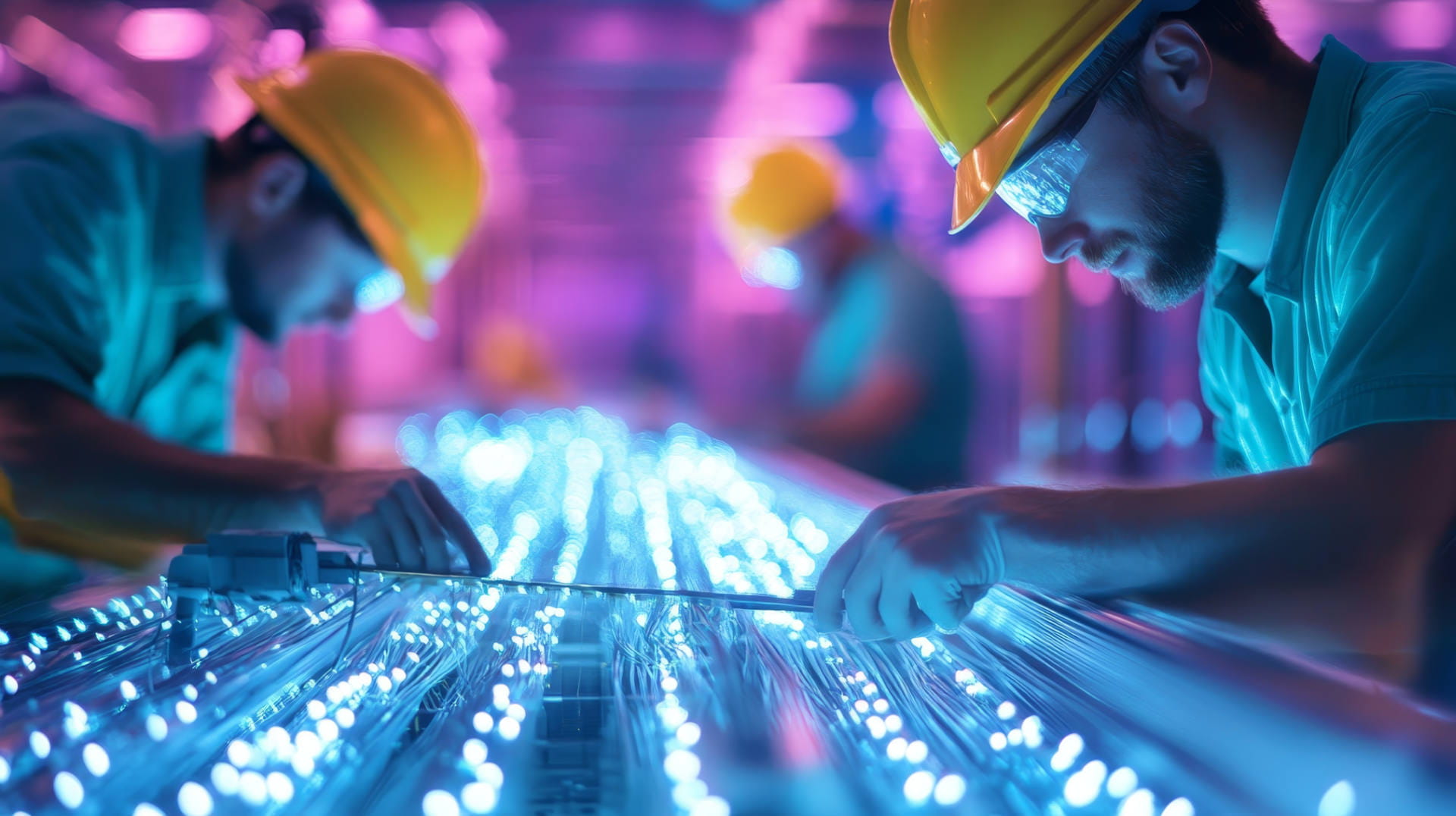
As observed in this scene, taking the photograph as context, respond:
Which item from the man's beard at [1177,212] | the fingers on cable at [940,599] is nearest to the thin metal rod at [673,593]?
the fingers on cable at [940,599]

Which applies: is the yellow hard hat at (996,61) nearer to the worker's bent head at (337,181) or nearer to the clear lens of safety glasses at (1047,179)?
the clear lens of safety glasses at (1047,179)

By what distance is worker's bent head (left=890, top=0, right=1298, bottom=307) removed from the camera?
3.95ft

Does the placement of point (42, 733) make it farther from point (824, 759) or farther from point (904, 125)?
point (904, 125)

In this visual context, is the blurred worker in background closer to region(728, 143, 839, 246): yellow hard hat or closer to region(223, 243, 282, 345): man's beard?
region(728, 143, 839, 246): yellow hard hat

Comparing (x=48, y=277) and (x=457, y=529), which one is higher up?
(x=48, y=277)

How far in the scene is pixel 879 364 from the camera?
9.73ft

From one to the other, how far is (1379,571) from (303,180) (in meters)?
2.14

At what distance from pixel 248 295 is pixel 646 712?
173cm

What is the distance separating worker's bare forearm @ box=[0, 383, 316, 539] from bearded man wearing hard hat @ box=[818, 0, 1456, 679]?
37.9 inches

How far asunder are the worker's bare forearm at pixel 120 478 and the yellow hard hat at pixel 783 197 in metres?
2.67

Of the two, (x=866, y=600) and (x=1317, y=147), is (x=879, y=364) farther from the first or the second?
(x=866, y=600)

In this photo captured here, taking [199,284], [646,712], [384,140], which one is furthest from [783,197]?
[646,712]

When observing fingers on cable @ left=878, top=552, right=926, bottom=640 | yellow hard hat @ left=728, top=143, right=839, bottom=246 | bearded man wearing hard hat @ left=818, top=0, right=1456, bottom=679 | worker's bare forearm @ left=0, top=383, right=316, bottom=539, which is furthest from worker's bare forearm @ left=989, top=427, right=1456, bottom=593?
yellow hard hat @ left=728, top=143, right=839, bottom=246

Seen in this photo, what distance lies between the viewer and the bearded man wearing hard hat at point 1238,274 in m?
0.94
